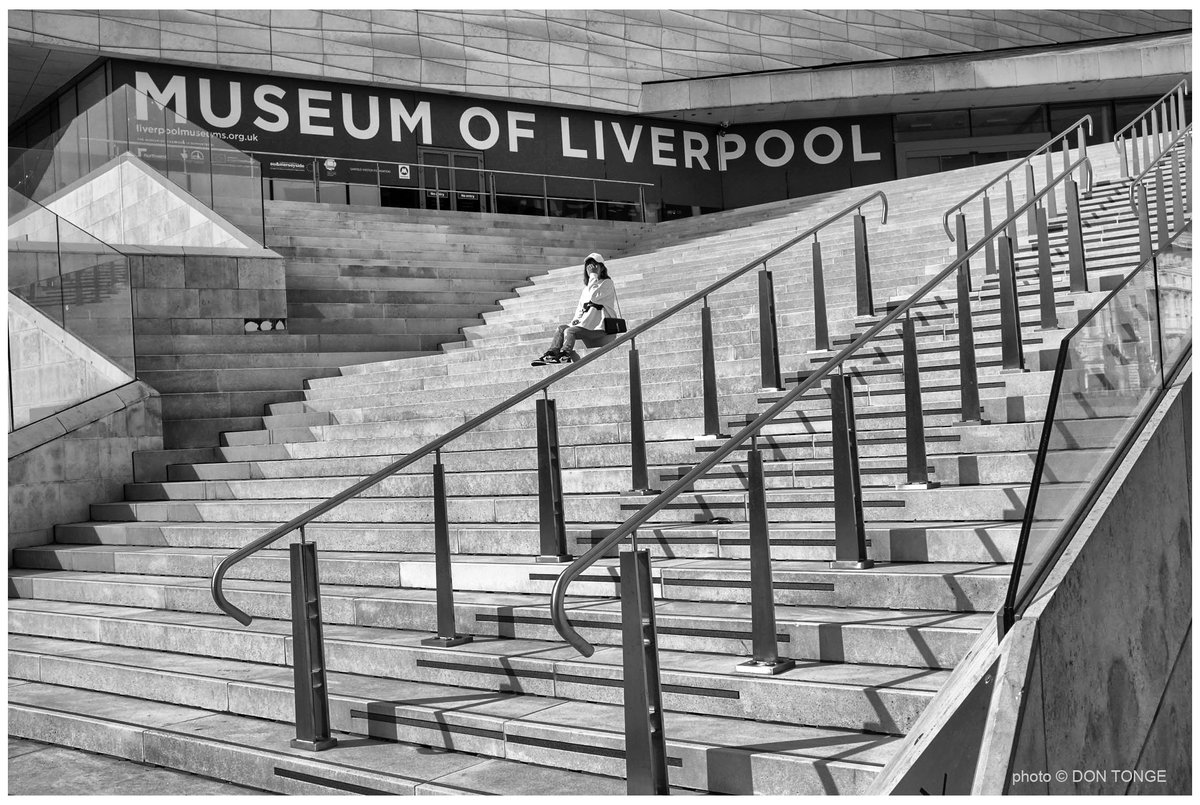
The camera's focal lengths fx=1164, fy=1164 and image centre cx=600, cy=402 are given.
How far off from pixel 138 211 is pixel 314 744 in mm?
9195

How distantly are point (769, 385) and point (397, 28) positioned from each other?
18.8 m

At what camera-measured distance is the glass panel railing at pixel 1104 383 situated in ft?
14.9

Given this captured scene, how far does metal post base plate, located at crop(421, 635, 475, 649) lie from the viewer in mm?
5855

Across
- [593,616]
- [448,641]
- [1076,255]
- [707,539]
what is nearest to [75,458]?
[448,641]

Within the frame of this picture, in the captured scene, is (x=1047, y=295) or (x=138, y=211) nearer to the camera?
(x=1047, y=295)

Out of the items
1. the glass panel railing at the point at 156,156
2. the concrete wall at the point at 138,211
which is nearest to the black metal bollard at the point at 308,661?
the concrete wall at the point at 138,211

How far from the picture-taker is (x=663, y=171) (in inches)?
1118

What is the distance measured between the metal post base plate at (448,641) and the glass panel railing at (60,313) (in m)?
5.82

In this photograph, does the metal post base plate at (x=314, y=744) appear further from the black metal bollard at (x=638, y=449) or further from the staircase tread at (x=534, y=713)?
the black metal bollard at (x=638, y=449)

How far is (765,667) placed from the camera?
4844mm

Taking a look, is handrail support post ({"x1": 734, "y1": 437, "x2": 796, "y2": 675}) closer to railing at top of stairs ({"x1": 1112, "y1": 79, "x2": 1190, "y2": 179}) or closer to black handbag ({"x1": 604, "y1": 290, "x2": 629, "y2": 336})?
black handbag ({"x1": 604, "y1": 290, "x2": 629, "y2": 336})

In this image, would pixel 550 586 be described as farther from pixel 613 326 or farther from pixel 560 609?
pixel 613 326

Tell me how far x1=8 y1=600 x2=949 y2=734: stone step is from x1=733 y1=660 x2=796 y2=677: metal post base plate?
39mm

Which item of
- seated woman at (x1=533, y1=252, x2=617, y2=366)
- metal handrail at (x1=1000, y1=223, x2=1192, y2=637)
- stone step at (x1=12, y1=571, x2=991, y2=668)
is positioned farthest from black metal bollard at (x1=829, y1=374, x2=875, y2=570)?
seated woman at (x1=533, y1=252, x2=617, y2=366)
